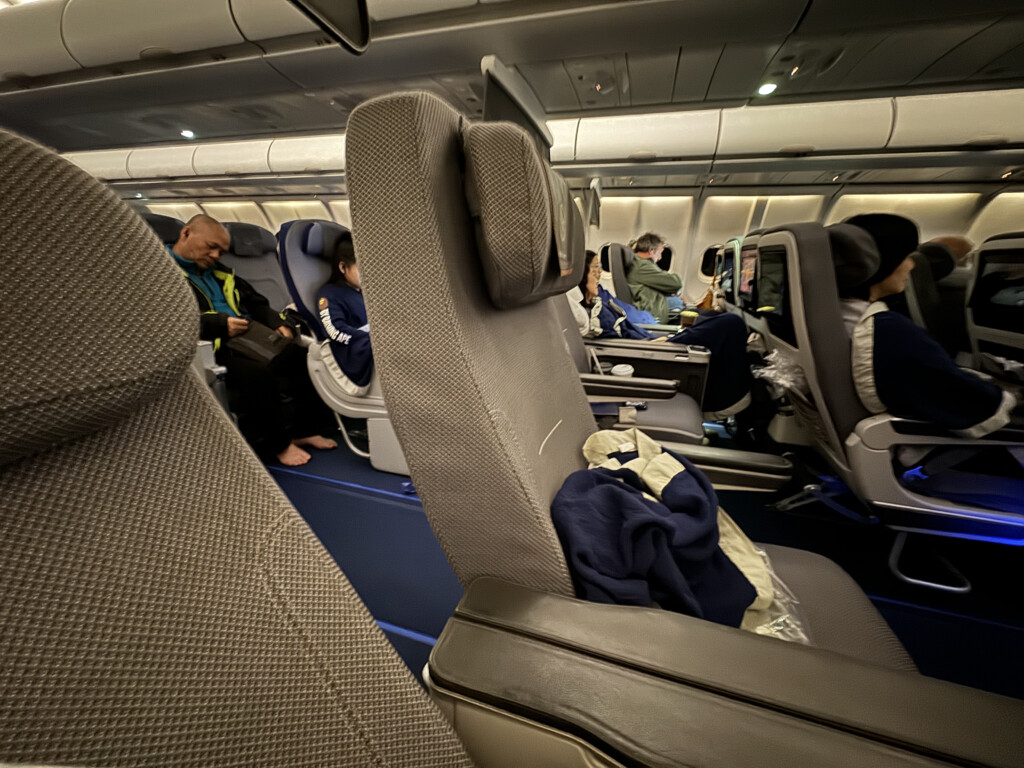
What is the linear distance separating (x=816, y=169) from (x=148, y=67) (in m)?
6.91

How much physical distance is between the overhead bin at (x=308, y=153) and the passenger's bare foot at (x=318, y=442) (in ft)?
14.4

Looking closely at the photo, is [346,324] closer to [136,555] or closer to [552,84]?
[136,555]

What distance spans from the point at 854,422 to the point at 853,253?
1.95 ft

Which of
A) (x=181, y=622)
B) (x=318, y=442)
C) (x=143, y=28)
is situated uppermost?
(x=143, y=28)

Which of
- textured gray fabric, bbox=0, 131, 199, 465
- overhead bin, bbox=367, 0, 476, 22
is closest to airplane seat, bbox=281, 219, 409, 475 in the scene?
overhead bin, bbox=367, 0, 476, 22

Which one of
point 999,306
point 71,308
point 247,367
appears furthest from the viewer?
point 247,367

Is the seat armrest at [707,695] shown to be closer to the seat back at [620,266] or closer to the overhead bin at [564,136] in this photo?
the seat back at [620,266]

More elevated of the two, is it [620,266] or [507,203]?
[507,203]

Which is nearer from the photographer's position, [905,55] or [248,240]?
[905,55]

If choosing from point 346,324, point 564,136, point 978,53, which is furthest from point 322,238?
point 978,53

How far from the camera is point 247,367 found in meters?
2.42

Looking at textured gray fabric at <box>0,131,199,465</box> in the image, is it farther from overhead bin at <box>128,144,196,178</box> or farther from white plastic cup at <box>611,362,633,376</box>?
overhead bin at <box>128,144,196,178</box>

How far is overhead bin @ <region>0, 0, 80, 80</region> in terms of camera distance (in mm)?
3141

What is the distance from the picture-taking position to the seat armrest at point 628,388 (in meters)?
1.64
